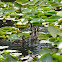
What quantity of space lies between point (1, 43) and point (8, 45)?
65 millimetres

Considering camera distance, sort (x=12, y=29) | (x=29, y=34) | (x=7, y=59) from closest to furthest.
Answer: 1. (x=7, y=59)
2. (x=29, y=34)
3. (x=12, y=29)

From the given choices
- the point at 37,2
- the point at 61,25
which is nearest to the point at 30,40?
the point at 61,25

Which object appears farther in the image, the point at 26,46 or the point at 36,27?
the point at 36,27

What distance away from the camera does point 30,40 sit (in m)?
1.35

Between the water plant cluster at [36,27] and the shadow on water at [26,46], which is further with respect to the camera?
the shadow on water at [26,46]

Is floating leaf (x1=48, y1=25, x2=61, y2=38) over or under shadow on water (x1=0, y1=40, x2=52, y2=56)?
over

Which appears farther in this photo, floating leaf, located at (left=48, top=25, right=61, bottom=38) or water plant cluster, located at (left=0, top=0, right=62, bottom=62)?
floating leaf, located at (left=48, top=25, right=61, bottom=38)

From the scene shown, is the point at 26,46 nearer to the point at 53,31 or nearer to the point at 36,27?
the point at 53,31

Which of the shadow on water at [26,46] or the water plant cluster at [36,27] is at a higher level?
the water plant cluster at [36,27]

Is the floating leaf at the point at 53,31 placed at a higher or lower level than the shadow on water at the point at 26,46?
higher

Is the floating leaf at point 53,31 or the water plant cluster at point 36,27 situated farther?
the floating leaf at point 53,31

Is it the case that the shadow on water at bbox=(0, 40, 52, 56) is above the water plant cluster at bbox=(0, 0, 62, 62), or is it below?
below

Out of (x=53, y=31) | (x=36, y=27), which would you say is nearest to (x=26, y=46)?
(x=53, y=31)

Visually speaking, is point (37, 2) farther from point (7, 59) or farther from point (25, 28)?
point (7, 59)
